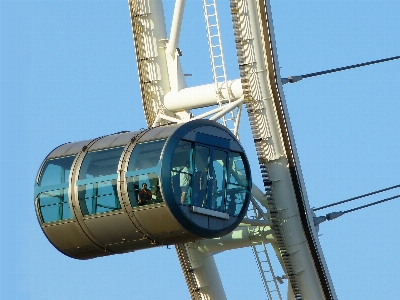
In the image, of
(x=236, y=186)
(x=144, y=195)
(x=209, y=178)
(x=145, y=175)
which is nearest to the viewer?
(x=145, y=175)

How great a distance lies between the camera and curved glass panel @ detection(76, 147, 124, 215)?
50781 millimetres

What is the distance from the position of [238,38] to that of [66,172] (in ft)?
19.0

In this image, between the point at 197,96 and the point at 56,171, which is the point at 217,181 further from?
the point at 197,96

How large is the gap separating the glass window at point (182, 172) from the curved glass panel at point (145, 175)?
0.39 metres

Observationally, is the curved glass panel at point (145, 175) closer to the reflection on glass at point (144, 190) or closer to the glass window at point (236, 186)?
the reflection on glass at point (144, 190)

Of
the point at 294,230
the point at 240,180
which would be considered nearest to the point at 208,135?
the point at 240,180

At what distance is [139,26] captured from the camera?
5625cm

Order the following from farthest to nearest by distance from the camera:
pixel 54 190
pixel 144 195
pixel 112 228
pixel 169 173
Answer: pixel 54 190 → pixel 112 228 → pixel 144 195 → pixel 169 173

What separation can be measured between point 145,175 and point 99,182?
146 cm

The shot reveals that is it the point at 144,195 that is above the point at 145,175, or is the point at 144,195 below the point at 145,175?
below

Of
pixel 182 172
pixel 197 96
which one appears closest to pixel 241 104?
pixel 197 96

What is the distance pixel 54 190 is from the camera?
5181 cm

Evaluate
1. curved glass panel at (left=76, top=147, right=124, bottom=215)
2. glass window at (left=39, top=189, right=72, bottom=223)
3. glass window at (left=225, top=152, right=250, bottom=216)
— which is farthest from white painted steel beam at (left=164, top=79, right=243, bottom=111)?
glass window at (left=39, top=189, right=72, bottom=223)

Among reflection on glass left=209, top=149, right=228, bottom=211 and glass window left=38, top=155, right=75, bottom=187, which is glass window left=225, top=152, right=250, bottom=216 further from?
glass window left=38, top=155, right=75, bottom=187
